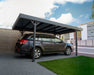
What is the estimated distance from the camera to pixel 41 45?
5691 millimetres

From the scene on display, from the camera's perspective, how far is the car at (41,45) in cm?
511

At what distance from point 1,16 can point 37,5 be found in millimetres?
4086

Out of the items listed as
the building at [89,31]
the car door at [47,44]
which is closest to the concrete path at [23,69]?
the car door at [47,44]

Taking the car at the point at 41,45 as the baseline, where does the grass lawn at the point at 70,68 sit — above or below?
below

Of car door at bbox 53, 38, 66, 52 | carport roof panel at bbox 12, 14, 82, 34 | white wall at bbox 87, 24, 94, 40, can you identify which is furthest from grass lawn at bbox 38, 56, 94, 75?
white wall at bbox 87, 24, 94, 40

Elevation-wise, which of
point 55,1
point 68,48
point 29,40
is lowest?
point 68,48

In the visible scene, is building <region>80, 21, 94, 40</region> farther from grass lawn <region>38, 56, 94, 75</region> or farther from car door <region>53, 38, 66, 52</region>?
grass lawn <region>38, 56, 94, 75</region>

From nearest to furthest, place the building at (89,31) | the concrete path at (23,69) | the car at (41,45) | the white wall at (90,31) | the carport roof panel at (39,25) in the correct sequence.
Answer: the concrete path at (23,69), the carport roof panel at (39,25), the car at (41,45), the white wall at (90,31), the building at (89,31)

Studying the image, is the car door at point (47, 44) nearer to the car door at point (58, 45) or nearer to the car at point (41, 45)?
the car at point (41, 45)

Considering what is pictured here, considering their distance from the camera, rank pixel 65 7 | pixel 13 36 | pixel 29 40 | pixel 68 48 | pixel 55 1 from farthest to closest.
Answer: pixel 65 7
pixel 55 1
pixel 13 36
pixel 68 48
pixel 29 40

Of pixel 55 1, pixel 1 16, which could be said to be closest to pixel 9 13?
pixel 1 16

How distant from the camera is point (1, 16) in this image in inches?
354

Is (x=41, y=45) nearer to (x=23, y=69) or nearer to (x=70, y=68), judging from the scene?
(x=23, y=69)

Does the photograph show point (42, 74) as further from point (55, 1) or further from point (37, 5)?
point (55, 1)
